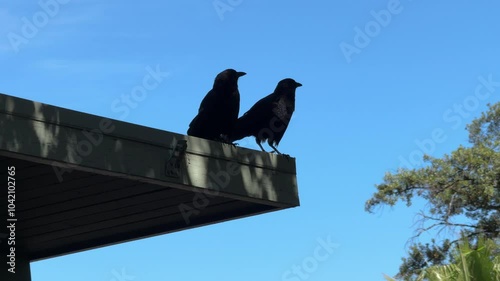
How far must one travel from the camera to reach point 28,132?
4234 mm

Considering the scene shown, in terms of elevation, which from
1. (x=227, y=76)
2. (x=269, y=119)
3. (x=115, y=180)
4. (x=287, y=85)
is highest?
(x=287, y=85)

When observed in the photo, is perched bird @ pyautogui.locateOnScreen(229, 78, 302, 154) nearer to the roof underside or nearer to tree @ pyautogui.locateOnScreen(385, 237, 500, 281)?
the roof underside

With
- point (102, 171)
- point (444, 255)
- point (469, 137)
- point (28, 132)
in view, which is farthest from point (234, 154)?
point (469, 137)

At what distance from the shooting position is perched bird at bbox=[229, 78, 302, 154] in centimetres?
765

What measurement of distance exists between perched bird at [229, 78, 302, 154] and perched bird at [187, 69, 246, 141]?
0.87ft

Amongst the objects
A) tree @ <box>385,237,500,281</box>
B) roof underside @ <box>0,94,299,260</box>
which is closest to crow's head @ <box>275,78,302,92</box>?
tree @ <box>385,237,500,281</box>

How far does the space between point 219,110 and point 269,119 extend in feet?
2.89

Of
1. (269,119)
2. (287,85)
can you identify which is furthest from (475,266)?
(287,85)

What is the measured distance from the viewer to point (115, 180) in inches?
191

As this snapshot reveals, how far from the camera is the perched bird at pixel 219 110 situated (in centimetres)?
708

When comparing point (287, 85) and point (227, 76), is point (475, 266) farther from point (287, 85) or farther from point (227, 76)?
point (227, 76)

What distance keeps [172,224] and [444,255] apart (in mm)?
12419

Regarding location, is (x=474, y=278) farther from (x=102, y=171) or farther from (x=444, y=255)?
(x=444, y=255)

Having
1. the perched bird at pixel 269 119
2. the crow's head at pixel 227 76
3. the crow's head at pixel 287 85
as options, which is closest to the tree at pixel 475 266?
the perched bird at pixel 269 119
